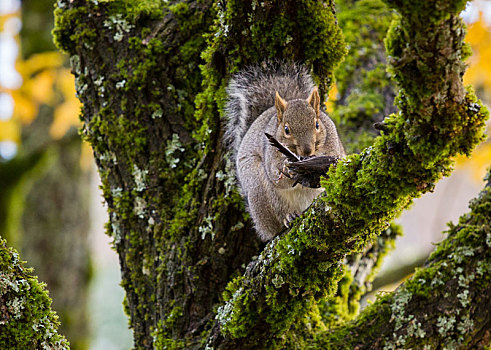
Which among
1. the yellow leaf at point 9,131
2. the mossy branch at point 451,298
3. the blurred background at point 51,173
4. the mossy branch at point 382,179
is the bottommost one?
the mossy branch at point 451,298

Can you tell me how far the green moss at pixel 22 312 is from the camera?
170 cm

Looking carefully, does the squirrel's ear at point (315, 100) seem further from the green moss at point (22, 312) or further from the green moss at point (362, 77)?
the green moss at point (22, 312)

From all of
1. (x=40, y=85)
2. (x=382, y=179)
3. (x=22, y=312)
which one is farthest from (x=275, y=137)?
(x=40, y=85)

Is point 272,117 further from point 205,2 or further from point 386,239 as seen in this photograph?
point 386,239

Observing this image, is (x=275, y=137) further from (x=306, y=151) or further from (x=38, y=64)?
(x=38, y=64)

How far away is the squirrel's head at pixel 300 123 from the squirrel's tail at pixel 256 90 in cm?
10

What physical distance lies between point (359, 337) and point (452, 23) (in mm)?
1177

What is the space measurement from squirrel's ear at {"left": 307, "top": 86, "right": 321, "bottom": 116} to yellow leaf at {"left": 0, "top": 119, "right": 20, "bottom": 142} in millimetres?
5101

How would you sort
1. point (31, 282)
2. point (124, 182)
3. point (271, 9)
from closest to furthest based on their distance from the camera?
point (31, 282)
point (271, 9)
point (124, 182)

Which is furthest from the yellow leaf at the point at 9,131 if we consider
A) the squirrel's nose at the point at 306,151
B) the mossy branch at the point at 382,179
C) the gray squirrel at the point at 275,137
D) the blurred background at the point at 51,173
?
the mossy branch at the point at 382,179

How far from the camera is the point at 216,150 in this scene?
2.53 meters

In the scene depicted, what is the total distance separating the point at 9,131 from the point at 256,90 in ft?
16.8

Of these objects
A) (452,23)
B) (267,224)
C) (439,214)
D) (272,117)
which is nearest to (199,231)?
(267,224)

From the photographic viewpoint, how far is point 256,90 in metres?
2.70
